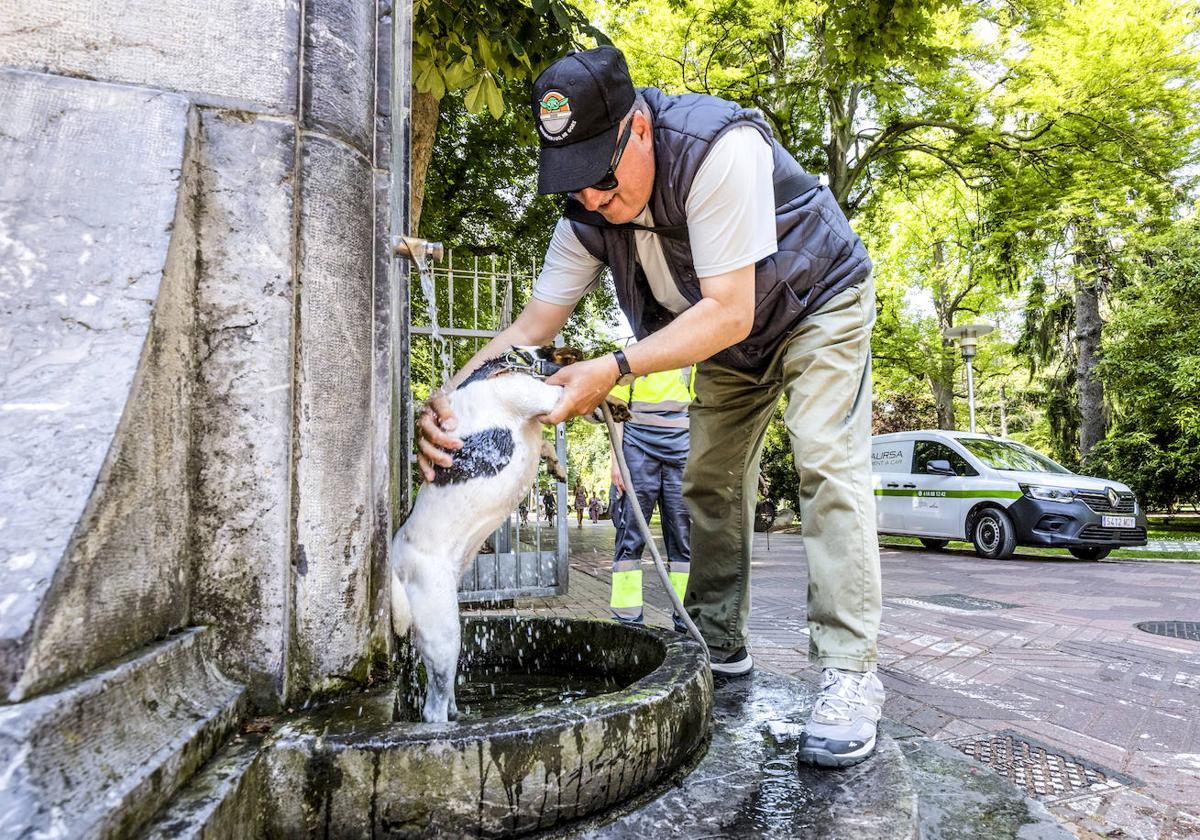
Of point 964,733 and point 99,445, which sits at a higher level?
point 99,445

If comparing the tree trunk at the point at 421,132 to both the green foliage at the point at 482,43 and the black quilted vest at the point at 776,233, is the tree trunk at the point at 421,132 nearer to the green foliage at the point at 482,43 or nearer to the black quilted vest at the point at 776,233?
the green foliage at the point at 482,43

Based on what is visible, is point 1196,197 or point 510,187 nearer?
point 510,187

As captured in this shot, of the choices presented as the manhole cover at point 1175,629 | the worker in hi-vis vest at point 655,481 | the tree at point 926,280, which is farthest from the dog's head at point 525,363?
the tree at point 926,280

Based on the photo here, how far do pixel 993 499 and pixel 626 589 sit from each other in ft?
25.7

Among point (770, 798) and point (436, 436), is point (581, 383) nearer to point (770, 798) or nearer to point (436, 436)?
point (436, 436)

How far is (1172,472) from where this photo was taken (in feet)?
45.2

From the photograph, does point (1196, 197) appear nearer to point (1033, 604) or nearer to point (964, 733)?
point (1033, 604)

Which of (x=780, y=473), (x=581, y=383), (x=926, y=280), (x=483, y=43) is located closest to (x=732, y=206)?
(x=581, y=383)

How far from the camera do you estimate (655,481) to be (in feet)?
15.2

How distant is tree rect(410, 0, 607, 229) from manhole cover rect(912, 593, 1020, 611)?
16.4 feet

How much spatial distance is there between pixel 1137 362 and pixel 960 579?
956cm

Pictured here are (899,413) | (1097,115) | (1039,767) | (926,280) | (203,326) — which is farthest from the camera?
(899,413)

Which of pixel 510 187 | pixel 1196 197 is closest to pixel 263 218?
pixel 510 187

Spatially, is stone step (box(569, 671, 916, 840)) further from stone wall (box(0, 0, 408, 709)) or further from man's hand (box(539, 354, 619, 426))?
man's hand (box(539, 354, 619, 426))
